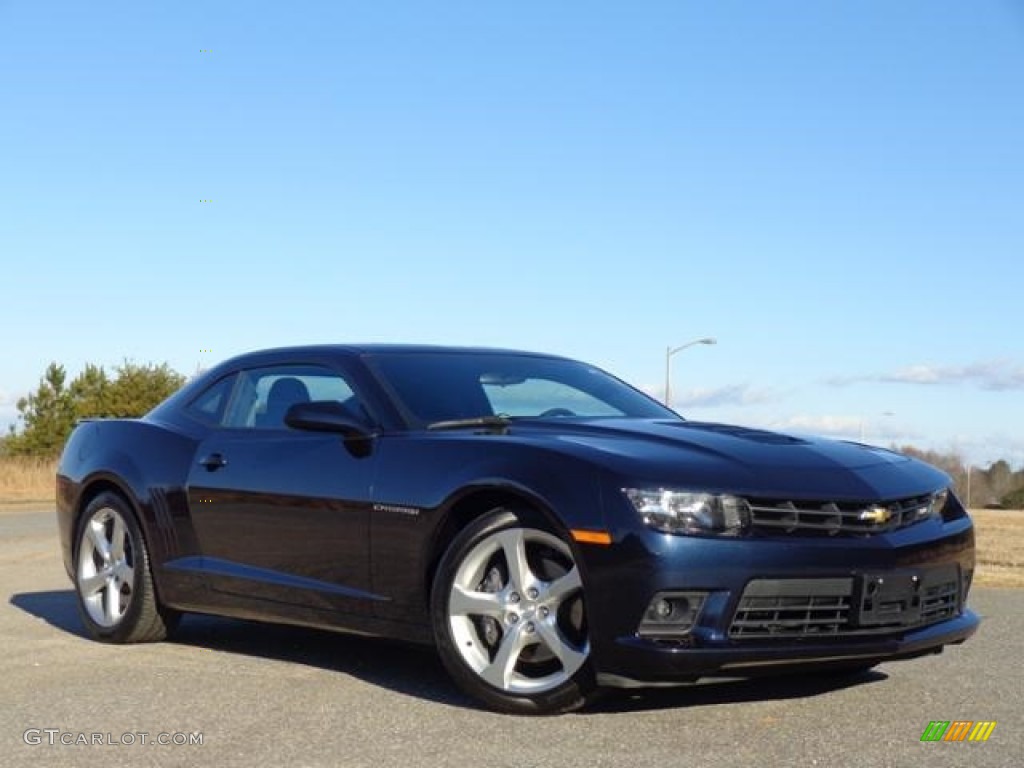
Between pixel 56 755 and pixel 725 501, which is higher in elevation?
pixel 725 501

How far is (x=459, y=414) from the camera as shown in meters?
6.12

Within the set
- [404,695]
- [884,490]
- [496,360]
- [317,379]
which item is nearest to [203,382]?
[317,379]

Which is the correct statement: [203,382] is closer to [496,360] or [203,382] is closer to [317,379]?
[317,379]

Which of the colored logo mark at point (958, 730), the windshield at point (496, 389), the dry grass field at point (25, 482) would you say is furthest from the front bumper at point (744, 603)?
the dry grass field at point (25, 482)

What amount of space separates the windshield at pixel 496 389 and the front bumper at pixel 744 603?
56.1 inches

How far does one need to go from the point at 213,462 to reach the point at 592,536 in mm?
2436

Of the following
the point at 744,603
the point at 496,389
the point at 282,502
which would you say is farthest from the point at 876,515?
the point at 282,502

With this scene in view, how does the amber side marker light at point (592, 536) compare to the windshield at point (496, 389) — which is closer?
the amber side marker light at point (592, 536)

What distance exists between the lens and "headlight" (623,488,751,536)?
4902mm

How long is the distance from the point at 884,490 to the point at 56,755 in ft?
9.69

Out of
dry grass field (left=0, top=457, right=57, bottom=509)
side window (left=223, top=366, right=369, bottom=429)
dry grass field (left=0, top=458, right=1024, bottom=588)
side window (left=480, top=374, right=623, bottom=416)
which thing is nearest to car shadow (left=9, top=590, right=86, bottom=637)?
side window (left=223, top=366, right=369, bottom=429)

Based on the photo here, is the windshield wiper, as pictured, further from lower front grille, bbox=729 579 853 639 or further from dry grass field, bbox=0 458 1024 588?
dry grass field, bbox=0 458 1024 588

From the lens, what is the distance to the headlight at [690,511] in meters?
4.90

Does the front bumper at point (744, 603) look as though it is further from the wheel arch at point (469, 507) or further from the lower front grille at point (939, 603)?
the wheel arch at point (469, 507)
